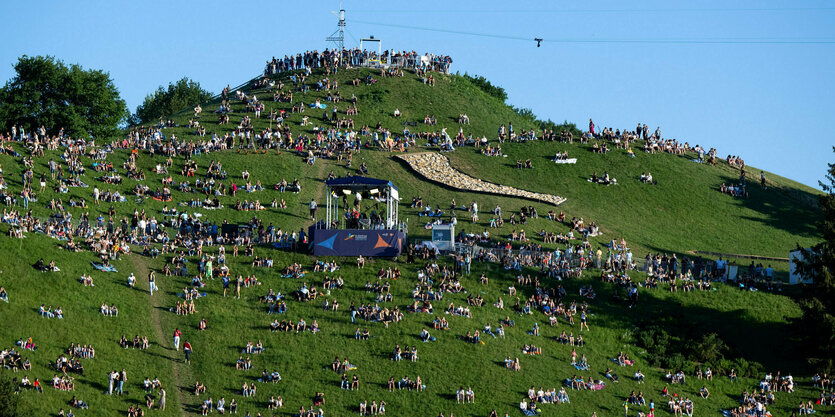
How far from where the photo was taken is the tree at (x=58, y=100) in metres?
91.2

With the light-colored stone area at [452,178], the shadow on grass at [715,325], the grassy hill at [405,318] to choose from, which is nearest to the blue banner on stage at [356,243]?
the grassy hill at [405,318]

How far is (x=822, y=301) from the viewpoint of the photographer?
56.7m

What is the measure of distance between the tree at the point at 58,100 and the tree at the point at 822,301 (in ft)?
211

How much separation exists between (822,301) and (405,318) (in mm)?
23728

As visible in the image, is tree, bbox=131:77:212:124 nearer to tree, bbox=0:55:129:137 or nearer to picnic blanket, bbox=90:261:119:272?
tree, bbox=0:55:129:137

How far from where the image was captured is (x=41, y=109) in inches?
3617

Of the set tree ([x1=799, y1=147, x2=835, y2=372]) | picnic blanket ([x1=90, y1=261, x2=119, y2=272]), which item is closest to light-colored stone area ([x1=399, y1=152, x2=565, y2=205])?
tree ([x1=799, y1=147, x2=835, y2=372])

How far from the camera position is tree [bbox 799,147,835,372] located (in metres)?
54.1

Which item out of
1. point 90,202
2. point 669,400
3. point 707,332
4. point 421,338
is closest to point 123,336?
point 421,338

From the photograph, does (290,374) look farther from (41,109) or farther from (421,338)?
(41,109)

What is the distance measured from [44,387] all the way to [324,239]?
22092mm

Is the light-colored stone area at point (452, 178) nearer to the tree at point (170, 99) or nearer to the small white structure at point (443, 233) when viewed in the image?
the small white structure at point (443, 233)

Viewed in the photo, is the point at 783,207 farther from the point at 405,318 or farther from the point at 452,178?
the point at 405,318

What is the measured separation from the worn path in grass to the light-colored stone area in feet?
90.5
